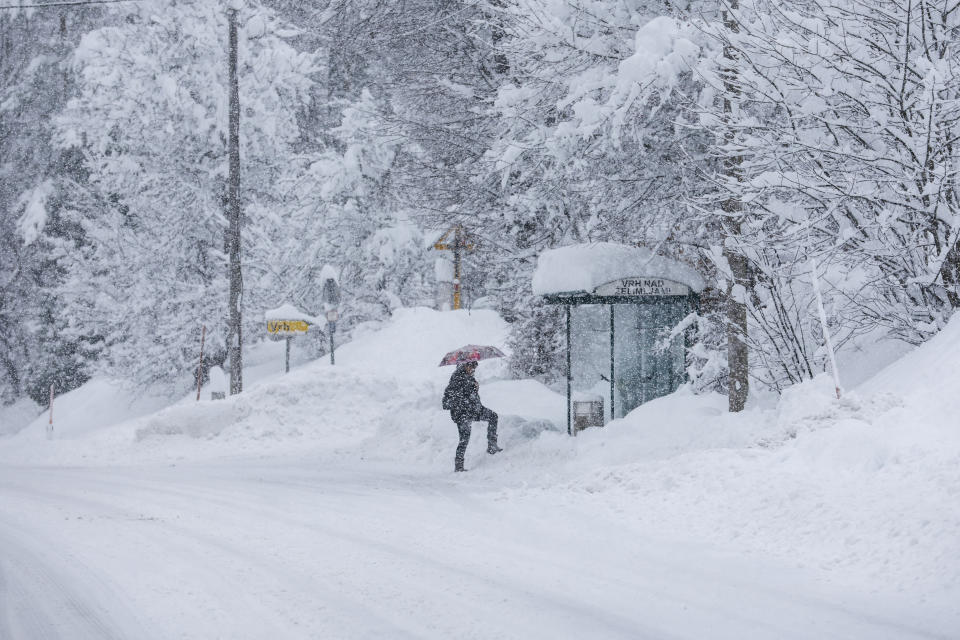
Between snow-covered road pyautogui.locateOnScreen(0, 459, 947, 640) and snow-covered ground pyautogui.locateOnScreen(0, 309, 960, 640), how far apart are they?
2 centimetres

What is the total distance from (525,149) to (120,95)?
1766 cm

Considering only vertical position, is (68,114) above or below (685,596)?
above

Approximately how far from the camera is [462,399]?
12.4 metres

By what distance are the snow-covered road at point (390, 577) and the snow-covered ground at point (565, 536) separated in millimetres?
24

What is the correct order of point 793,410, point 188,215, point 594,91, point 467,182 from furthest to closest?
1. point 188,215
2. point 467,182
3. point 594,91
4. point 793,410

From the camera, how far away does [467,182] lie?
17031mm

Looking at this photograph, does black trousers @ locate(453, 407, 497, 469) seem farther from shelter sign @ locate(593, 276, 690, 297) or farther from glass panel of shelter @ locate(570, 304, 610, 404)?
shelter sign @ locate(593, 276, 690, 297)

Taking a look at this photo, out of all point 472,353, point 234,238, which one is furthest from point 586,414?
point 234,238

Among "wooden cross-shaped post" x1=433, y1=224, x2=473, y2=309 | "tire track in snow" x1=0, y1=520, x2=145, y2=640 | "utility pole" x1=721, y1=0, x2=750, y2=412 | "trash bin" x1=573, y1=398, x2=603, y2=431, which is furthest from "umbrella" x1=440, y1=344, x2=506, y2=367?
"tire track in snow" x1=0, y1=520, x2=145, y2=640

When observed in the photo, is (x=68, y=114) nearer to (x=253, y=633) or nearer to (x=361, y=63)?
(x=361, y=63)

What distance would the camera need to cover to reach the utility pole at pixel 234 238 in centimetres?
2092

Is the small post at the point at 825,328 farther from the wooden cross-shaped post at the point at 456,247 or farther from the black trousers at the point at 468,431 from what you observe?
the wooden cross-shaped post at the point at 456,247

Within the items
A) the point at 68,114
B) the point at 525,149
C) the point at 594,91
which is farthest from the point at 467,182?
the point at 68,114

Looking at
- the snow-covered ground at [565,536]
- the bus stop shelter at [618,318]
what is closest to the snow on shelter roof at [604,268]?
the bus stop shelter at [618,318]
